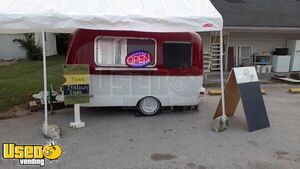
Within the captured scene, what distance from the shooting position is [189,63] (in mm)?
7184

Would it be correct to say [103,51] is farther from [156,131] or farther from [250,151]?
[250,151]

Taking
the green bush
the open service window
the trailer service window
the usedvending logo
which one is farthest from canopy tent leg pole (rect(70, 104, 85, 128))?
the green bush

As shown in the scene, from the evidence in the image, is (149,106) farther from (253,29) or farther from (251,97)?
(253,29)

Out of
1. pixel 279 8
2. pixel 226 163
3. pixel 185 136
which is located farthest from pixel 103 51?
pixel 279 8

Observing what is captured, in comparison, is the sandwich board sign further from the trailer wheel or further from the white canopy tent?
the trailer wheel

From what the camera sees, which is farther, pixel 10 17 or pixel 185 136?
pixel 185 136

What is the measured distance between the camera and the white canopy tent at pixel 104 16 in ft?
16.9

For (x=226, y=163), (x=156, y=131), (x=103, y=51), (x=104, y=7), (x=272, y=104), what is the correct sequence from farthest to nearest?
(x=272, y=104)
(x=103, y=51)
(x=156, y=131)
(x=104, y=7)
(x=226, y=163)

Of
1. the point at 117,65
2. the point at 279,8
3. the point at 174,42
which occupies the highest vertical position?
the point at 279,8

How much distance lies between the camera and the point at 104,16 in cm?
538

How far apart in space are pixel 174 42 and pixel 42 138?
359 cm

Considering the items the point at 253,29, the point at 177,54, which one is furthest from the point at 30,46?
the point at 177,54

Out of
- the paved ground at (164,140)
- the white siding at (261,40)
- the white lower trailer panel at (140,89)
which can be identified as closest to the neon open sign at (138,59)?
the white lower trailer panel at (140,89)

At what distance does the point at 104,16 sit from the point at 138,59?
1.74 metres
